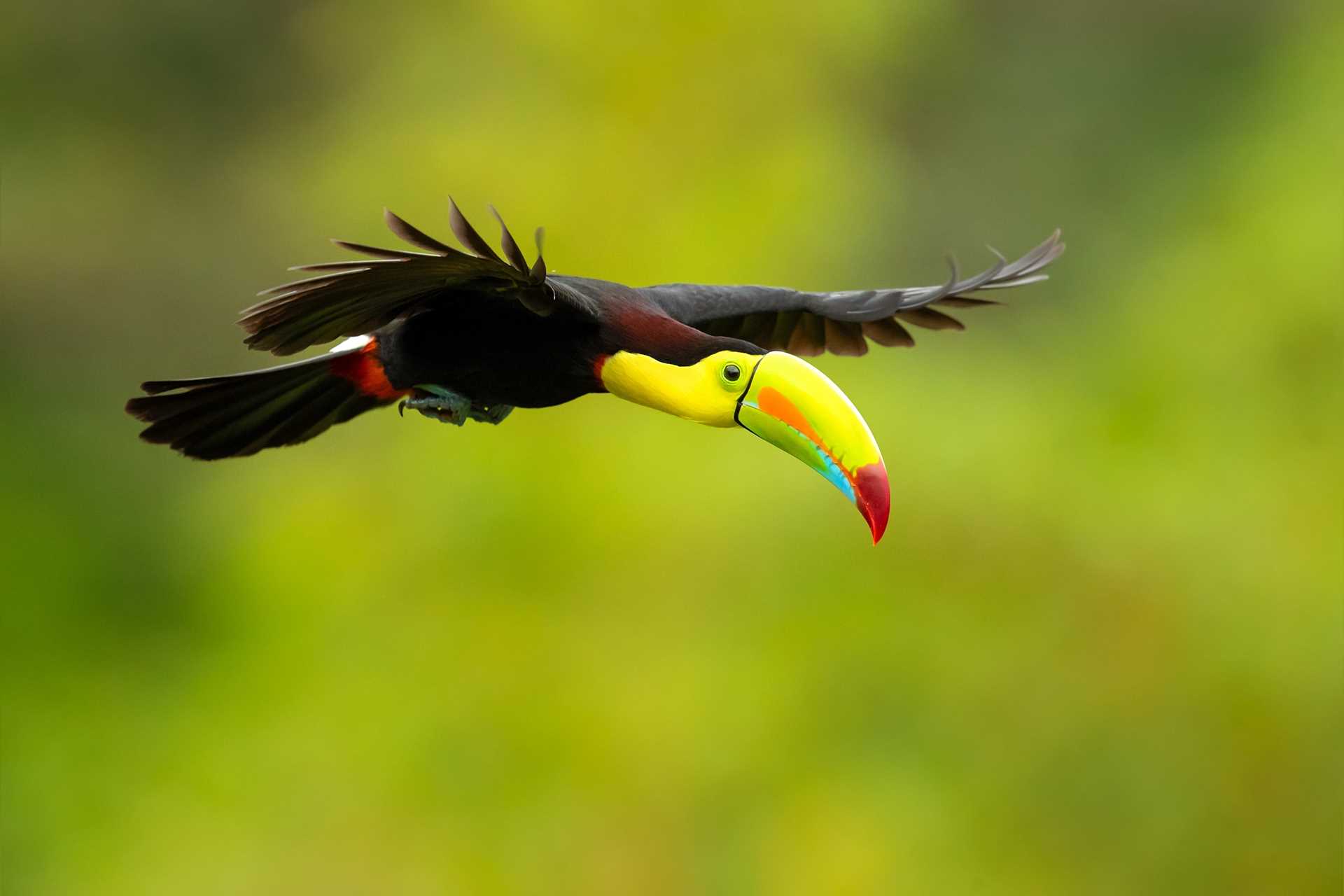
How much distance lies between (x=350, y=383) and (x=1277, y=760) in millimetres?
8791

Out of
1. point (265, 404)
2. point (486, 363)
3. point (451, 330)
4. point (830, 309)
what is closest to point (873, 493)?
point (486, 363)

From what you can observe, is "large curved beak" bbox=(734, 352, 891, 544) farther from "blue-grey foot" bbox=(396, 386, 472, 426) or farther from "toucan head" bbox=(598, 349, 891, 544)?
"blue-grey foot" bbox=(396, 386, 472, 426)

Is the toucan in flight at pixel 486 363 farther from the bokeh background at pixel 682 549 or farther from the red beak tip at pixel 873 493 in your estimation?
the bokeh background at pixel 682 549

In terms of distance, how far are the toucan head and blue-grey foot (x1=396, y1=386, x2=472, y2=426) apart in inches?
17.0

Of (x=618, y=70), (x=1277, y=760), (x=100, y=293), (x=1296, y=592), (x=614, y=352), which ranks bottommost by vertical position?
(x=1277, y=760)

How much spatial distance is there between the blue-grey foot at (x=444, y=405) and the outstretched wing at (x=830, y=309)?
484mm

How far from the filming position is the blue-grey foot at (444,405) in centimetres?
420

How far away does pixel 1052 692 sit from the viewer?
465 inches

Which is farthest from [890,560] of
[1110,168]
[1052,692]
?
[1110,168]

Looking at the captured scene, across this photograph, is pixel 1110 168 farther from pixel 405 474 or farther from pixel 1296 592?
pixel 405 474

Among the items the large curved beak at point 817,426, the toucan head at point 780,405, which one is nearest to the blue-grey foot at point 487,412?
the toucan head at point 780,405

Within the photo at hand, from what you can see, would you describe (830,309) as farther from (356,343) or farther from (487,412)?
(356,343)

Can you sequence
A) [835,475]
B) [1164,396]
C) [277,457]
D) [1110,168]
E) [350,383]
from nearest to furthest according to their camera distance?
[835,475] < [350,383] < [1164,396] < [277,457] < [1110,168]

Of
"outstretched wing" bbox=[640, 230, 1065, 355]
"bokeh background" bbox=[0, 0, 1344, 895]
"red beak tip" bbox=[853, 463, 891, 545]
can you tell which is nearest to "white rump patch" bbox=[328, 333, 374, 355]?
"outstretched wing" bbox=[640, 230, 1065, 355]
